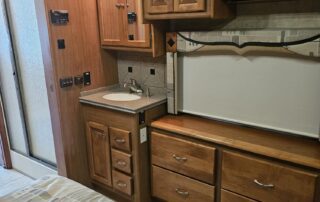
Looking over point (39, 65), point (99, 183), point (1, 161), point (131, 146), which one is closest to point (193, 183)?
point (131, 146)

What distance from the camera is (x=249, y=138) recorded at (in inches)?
71.7

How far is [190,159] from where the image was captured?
1.97 meters

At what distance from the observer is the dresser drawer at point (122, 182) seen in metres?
2.27

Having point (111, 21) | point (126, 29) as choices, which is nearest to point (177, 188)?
point (126, 29)

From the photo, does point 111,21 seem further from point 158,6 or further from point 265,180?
point 265,180

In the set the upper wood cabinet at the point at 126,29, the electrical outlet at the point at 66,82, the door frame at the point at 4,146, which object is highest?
the upper wood cabinet at the point at 126,29

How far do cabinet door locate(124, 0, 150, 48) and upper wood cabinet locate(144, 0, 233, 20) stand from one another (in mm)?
247

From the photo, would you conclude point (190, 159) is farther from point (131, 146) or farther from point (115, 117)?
point (115, 117)

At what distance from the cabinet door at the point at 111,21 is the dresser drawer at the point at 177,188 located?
1156mm

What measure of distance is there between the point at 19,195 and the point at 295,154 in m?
1.51

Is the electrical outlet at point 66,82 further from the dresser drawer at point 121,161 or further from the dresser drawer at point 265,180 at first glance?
the dresser drawer at point 265,180

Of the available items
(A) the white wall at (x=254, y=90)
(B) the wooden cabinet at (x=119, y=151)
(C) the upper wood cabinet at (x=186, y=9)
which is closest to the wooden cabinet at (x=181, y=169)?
(B) the wooden cabinet at (x=119, y=151)

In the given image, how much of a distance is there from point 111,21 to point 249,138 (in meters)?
1.53

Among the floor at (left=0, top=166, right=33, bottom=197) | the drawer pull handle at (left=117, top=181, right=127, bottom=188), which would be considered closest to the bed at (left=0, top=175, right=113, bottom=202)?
the drawer pull handle at (left=117, top=181, right=127, bottom=188)
